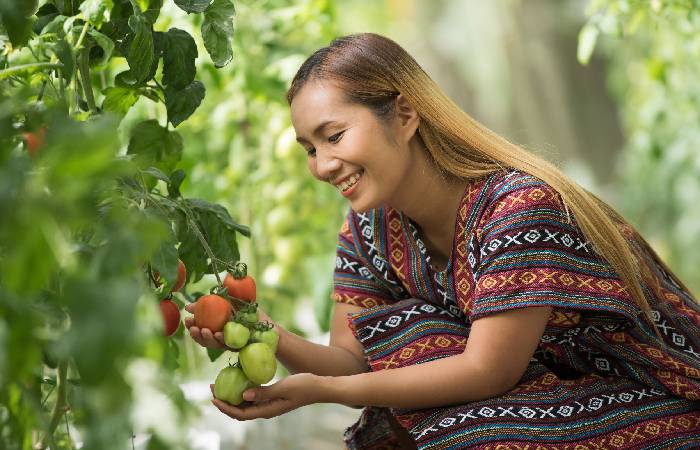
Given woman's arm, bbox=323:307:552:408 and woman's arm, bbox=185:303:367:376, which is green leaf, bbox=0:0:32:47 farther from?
woman's arm, bbox=323:307:552:408

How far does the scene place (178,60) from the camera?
1.35m

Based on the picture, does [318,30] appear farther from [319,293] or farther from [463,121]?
[463,121]

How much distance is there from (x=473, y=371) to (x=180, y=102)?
0.60 metres

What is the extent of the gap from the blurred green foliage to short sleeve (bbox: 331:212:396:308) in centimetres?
72

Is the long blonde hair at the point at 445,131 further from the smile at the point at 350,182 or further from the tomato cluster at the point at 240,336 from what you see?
the tomato cluster at the point at 240,336

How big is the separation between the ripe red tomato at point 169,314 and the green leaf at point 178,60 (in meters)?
0.31

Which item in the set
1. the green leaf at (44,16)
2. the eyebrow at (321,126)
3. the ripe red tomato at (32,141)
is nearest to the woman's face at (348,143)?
the eyebrow at (321,126)

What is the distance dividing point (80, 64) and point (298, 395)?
0.56m

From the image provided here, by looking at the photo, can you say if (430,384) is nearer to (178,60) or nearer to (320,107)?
(320,107)

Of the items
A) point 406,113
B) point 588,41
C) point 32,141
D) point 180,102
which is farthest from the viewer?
point 588,41

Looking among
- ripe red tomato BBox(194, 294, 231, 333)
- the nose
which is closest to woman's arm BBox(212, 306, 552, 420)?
ripe red tomato BBox(194, 294, 231, 333)

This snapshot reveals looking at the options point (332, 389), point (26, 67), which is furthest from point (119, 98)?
point (332, 389)

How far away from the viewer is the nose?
1.54m

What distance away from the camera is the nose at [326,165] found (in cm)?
154
